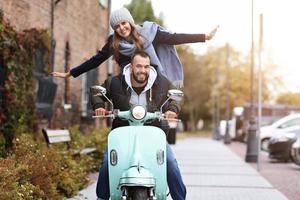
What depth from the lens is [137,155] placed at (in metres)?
6.08

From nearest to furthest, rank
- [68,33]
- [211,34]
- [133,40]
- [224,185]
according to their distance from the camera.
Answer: [133,40]
[211,34]
[224,185]
[68,33]

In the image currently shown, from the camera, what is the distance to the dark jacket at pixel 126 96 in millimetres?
6586

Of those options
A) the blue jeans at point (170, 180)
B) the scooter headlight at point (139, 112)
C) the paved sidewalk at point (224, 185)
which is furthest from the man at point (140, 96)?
the paved sidewalk at point (224, 185)

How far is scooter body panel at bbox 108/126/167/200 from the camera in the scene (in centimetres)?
611

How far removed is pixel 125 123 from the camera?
257 inches

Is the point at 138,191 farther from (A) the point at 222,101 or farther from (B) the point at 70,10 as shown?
(A) the point at 222,101

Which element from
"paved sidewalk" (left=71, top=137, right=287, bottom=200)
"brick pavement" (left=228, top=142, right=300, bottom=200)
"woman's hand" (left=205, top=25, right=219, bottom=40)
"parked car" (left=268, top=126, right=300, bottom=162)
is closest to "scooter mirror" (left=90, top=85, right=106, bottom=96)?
"woman's hand" (left=205, top=25, right=219, bottom=40)

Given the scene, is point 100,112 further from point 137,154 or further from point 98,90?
point 137,154

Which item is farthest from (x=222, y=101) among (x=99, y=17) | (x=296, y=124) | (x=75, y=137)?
(x=75, y=137)

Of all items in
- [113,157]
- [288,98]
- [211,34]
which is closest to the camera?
[113,157]

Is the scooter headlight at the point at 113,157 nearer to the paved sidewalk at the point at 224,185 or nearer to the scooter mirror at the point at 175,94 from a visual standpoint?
the scooter mirror at the point at 175,94

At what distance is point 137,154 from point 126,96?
2.42ft

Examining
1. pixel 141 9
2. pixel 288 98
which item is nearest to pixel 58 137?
pixel 141 9

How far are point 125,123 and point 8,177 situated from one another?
4.92ft
